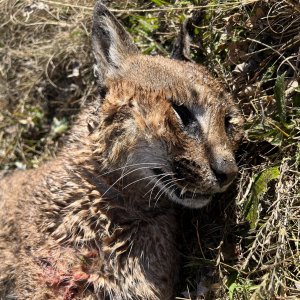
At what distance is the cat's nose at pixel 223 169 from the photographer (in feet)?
12.4

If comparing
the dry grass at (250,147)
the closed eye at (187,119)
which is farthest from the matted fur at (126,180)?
the dry grass at (250,147)

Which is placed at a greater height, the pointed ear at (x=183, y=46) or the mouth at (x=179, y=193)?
the pointed ear at (x=183, y=46)

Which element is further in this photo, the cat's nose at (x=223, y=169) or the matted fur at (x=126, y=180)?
the matted fur at (x=126, y=180)

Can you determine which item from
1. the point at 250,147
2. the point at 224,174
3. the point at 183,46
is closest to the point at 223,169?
the point at 224,174

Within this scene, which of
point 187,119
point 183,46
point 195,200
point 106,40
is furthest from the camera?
point 183,46

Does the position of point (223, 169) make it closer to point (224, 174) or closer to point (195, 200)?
point (224, 174)

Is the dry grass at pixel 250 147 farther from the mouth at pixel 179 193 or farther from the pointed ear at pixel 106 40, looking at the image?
the pointed ear at pixel 106 40

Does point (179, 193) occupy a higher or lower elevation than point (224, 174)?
lower

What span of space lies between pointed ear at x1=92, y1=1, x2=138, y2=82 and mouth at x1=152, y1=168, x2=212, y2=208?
3.10 ft

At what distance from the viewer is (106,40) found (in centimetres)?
441

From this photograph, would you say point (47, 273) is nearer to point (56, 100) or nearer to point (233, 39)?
point (233, 39)

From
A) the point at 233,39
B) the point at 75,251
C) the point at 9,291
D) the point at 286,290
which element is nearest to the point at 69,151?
the point at 75,251

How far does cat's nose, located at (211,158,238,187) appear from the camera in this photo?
3.79m

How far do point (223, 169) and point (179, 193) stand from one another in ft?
1.54
